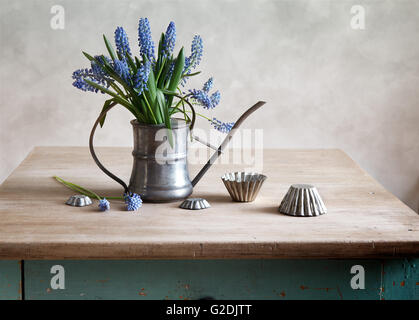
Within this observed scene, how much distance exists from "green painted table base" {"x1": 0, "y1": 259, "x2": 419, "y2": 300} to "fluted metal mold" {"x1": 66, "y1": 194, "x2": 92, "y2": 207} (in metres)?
0.23

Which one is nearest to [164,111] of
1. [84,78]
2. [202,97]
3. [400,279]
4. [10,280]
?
[202,97]

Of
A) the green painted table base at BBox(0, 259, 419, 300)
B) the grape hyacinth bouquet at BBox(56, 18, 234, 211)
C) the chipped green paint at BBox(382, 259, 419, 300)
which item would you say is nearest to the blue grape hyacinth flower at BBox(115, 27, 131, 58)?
the grape hyacinth bouquet at BBox(56, 18, 234, 211)

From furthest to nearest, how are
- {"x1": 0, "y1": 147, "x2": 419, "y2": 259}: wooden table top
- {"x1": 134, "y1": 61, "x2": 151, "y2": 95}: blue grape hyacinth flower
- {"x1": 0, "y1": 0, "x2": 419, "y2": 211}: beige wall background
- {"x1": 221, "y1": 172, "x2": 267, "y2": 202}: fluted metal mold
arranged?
{"x1": 0, "y1": 0, "x2": 419, "y2": 211}: beige wall background
{"x1": 221, "y1": 172, "x2": 267, "y2": 202}: fluted metal mold
{"x1": 134, "y1": 61, "x2": 151, "y2": 95}: blue grape hyacinth flower
{"x1": 0, "y1": 147, "x2": 419, "y2": 259}: wooden table top

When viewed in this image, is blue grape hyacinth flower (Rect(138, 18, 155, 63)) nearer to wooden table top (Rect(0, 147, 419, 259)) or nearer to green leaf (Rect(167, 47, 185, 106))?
green leaf (Rect(167, 47, 185, 106))

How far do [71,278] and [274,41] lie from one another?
2.17 metres

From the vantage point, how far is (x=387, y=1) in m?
2.98

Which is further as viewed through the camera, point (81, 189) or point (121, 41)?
point (81, 189)

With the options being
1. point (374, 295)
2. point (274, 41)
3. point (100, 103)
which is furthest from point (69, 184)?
point (274, 41)

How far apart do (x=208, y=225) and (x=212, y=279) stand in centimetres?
12

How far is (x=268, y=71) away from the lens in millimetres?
3062

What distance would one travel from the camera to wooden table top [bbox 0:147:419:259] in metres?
1.09

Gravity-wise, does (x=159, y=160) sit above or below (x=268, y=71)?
below

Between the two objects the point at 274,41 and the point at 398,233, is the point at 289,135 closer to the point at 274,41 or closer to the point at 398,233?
the point at 274,41

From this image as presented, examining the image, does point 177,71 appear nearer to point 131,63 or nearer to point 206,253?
point 131,63
